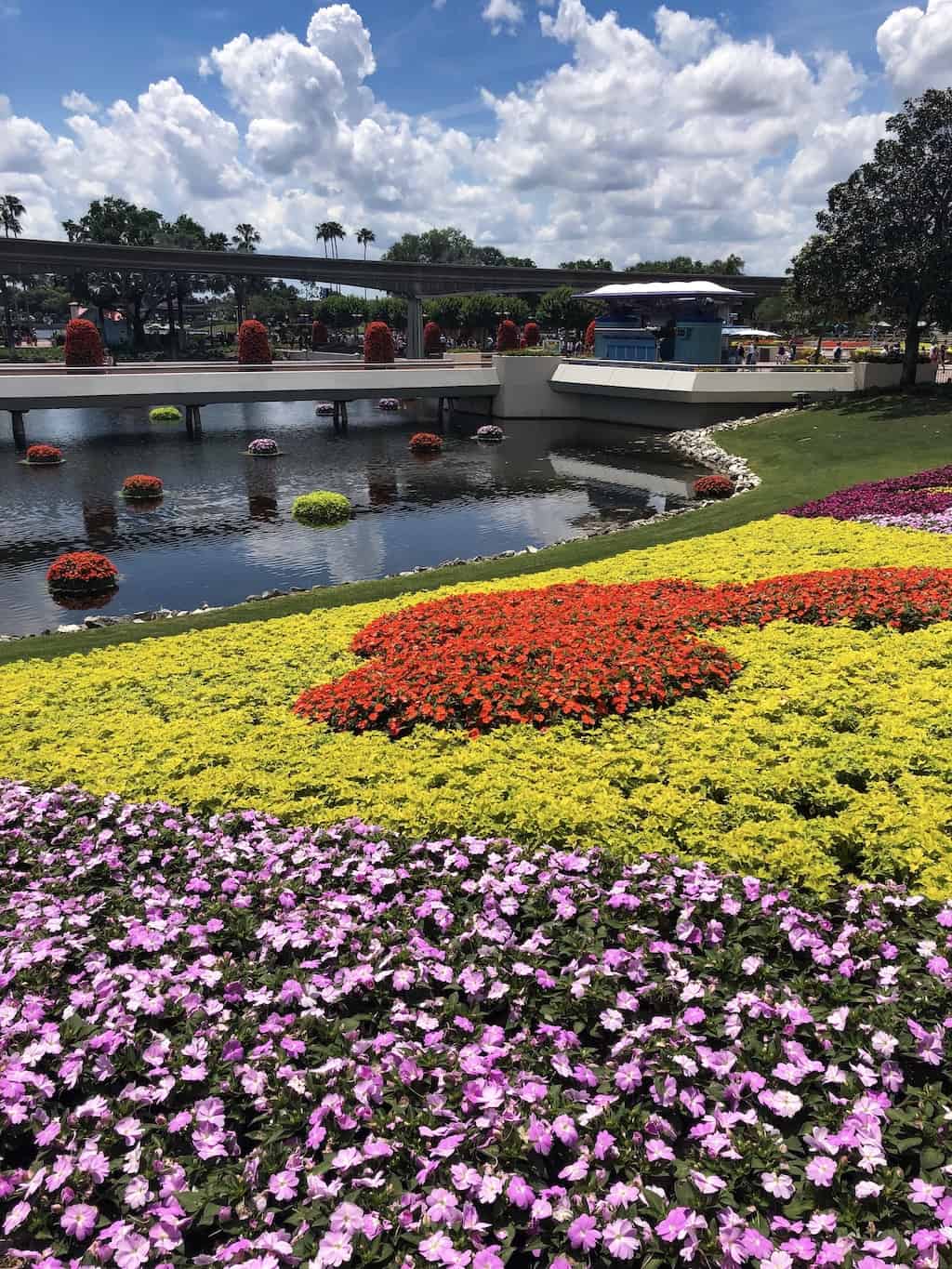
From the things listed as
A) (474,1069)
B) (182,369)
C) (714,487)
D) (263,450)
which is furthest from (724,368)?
(474,1069)

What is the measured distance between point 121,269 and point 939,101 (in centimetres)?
5662

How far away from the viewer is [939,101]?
3666 cm

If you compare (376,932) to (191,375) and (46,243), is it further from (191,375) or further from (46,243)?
(46,243)

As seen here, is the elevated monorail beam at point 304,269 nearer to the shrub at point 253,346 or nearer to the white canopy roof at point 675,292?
the shrub at point 253,346

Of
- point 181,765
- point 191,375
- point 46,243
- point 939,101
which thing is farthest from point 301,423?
point 181,765

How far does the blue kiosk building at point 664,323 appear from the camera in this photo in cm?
5053

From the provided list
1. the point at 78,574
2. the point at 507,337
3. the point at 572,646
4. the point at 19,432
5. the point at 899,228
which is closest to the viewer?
the point at 572,646

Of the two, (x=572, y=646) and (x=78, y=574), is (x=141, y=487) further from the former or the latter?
(x=572, y=646)

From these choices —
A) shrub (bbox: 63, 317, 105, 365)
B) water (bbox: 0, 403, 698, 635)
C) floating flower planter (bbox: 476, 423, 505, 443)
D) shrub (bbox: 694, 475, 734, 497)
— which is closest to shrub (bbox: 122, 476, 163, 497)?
water (bbox: 0, 403, 698, 635)

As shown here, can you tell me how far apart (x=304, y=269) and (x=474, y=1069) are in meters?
77.9

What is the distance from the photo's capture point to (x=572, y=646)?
9.23 metres

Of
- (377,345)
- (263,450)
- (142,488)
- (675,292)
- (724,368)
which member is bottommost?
(142,488)

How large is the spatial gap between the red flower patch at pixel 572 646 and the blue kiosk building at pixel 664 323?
41869mm

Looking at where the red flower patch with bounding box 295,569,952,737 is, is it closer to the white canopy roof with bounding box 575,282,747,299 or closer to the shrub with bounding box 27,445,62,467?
the shrub with bounding box 27,445,62,467
